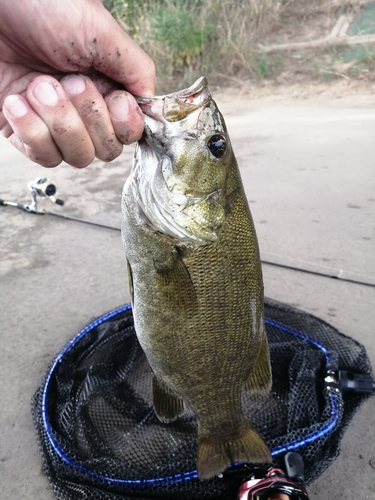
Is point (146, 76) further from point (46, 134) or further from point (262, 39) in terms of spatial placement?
point (262, 39)

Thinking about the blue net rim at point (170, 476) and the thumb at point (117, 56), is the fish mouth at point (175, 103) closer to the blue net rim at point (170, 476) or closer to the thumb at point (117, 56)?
the thumb at point (117, 56)

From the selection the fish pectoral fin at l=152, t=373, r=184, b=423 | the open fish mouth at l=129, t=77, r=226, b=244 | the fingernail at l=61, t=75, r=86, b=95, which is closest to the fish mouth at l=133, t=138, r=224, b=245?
the open fish mouth at l=129, t=77, r=226, b=244

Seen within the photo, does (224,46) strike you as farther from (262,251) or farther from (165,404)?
(165,404)

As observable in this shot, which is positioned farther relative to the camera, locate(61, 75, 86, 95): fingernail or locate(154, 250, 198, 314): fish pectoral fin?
locate(154, 250, 198, 314): fish pectoral fin

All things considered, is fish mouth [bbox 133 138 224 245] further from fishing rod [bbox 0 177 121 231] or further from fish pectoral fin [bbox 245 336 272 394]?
fishing rod [bbox 0 177 121 231]

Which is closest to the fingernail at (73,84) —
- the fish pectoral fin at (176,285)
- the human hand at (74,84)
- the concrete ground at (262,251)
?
the human hand at (74,84)

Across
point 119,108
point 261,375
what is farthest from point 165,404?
point 119,108

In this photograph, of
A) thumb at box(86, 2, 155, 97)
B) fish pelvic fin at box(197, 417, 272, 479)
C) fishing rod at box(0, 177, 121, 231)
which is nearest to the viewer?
thumb at box(86, 2, 155, 97)
